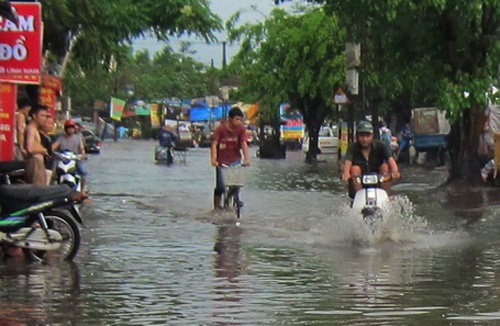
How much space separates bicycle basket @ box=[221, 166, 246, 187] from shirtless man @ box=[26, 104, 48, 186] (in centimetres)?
417

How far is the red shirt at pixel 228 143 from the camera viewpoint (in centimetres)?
1719

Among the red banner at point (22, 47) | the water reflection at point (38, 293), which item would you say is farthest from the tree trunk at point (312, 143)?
the water reflection at point (38, 293)

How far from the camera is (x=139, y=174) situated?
34094mm

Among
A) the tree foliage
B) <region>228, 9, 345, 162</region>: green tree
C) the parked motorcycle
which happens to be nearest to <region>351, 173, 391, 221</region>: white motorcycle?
the parked motorcycle

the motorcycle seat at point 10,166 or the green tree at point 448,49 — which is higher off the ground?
the green tree at point 448,49

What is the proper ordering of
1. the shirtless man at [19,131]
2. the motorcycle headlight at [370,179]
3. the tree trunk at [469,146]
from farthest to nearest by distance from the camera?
the tree trunk at [469,146]
the shirtless man at [19,131]
the motorcycle headlight at [370,179]

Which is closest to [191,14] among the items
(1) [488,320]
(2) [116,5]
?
(2) [116,5]

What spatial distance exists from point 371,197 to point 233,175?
379cm

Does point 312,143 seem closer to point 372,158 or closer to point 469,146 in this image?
point 469,146

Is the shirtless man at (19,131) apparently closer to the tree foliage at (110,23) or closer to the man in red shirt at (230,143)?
the man in red shirt at (230,143)

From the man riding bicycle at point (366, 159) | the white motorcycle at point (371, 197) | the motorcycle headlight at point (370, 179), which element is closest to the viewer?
→ the white motorcycle at point (371, 197)

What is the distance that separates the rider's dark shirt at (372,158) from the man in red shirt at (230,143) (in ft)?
9.98

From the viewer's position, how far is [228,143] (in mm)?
17281

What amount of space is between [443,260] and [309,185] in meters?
16.1
